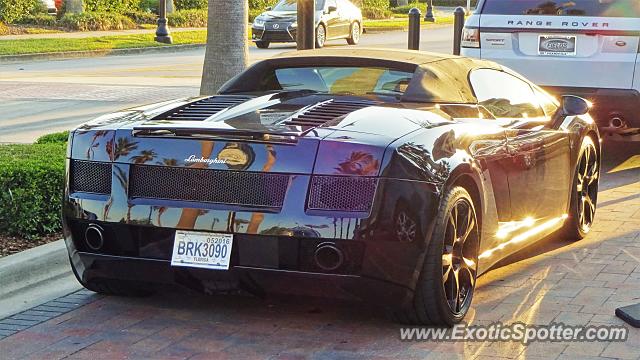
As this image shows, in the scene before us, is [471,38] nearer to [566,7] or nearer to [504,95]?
[566,7]

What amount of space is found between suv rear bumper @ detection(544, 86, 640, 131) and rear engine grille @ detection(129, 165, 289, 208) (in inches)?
233

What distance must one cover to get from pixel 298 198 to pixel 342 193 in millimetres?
203

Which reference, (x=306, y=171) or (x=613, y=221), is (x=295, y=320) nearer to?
(x=306, y=171)

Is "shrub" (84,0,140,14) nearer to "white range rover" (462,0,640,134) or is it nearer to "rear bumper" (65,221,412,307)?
"white range rover" (462,0,640,134)

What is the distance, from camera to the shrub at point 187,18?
37156 mm

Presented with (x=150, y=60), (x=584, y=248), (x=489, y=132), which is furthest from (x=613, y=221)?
(x=150, y=60)

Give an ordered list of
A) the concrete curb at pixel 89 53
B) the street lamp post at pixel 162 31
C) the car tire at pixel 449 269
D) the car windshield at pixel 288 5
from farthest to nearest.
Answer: the car windshield at pixel 288 5 < the street lamp post at pixel 162 31 < the concrete curb at pixel 89 53 < the car tire at pixel 449 269

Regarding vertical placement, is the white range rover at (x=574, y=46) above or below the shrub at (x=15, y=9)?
above

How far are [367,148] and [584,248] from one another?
2809 millimetres

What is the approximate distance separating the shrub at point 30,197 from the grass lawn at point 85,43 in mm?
18500

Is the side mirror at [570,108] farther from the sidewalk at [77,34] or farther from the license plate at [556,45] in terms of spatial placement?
the sidewalk at [77,34]

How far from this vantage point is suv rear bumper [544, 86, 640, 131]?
10.3 m

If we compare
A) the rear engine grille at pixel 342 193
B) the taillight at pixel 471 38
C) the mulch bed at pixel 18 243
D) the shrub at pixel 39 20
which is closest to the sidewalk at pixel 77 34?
the shrub at pixel 39 20

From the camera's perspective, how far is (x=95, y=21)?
34281 mm
